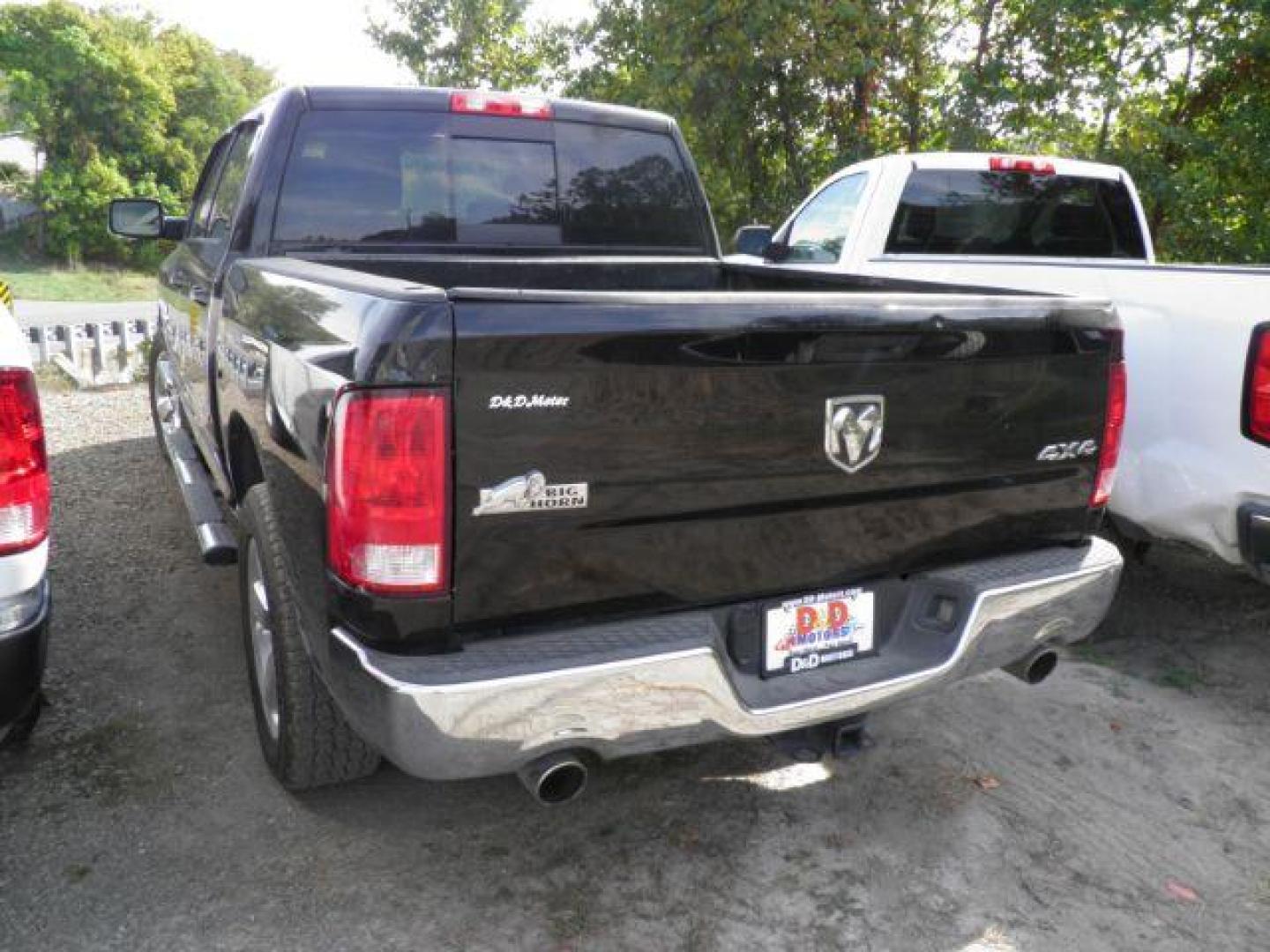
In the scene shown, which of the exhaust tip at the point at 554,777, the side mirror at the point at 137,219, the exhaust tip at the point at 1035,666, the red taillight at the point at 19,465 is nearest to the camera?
the exhaust tip at the point at 554,777

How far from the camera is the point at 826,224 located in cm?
660

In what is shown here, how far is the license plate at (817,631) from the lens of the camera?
2463 mm

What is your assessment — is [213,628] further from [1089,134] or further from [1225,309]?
[1089,134]

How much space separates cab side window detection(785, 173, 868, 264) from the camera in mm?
6234

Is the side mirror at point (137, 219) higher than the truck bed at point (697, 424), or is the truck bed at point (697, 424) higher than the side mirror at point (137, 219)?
the side mirror at point (137, 219)

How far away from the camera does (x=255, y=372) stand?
2979 millimetres

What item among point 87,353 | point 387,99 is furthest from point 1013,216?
point 87,353

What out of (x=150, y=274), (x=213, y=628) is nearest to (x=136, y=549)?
(x=213, y=628)

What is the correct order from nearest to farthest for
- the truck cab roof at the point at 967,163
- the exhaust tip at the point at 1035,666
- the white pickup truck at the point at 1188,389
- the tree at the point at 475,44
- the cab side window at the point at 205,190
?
the exhaust tip at the point at 1035,666 → the white pickup truck at the point at 1188,389 → the cab side window at the point at 205,190 → the truck cab roof at the point at 967,163 → the tree at the point at 475,44

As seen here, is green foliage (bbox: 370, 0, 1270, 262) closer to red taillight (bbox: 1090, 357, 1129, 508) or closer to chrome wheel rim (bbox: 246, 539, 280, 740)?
red taillight (bbox: 1090, 357, 1129, 508)

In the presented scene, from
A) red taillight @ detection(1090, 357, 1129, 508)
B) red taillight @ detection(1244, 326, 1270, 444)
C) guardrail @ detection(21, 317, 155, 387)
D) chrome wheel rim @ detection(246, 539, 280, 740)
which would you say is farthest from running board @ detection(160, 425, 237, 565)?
guardrail @ detection(21, 317, 155, 387)

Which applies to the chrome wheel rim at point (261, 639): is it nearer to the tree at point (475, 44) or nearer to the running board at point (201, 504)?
the running board at point (201, 504)

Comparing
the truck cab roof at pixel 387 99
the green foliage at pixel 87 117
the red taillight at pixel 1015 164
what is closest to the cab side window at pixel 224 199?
the truck cab roof at pixel 387 99

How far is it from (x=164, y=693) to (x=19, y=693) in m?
1.27
